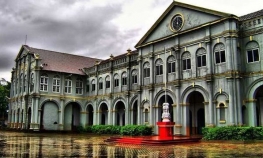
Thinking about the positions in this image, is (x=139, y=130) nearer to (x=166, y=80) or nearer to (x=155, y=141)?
(x=166, y=80)

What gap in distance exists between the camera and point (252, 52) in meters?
23.3

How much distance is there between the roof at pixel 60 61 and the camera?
42.4m

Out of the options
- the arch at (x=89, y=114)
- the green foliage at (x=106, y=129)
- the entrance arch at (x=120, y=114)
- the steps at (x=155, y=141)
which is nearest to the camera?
the steps at (x=155, y=141)

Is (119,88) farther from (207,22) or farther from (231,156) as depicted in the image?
(231,156)

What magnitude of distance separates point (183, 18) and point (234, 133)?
11992mm

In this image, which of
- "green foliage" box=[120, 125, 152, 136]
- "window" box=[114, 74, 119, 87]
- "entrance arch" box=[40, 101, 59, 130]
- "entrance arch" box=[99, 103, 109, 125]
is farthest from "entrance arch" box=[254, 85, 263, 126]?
"entrance arch" box=[40, 101, 59, 130]

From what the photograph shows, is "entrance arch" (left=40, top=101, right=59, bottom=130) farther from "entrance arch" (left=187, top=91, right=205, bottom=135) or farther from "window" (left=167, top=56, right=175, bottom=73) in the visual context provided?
"entrance arch" (left=187, top=91, right=205, bottom=135)

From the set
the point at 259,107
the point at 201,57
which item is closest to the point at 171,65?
the point at 201,57

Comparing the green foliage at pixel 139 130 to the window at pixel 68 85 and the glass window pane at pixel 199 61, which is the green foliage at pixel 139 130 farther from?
the window at pixel 68 85

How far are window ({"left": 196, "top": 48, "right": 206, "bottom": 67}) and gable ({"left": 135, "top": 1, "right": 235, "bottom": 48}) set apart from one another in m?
2.14

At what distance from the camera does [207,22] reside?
25391 mm

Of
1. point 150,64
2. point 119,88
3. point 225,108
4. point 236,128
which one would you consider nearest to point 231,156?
point 236,128

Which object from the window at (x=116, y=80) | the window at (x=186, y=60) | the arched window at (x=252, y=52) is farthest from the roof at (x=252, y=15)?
the window at (x=116, y=80)

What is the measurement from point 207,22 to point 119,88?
15.6 m
